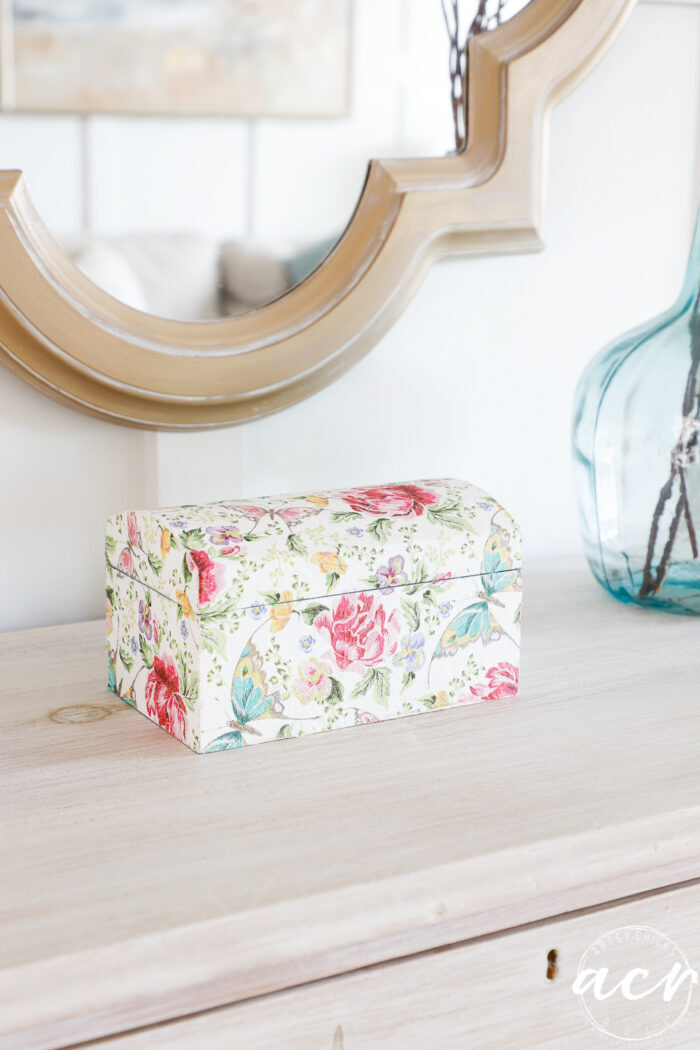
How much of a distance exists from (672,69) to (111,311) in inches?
21.6

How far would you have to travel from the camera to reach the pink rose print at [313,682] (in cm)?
59

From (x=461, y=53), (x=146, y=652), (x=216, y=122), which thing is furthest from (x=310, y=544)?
(x=461, y=53)

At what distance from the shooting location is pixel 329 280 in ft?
2.67

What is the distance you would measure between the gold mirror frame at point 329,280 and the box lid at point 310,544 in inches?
6.3

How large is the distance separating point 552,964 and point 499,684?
0.18 metres

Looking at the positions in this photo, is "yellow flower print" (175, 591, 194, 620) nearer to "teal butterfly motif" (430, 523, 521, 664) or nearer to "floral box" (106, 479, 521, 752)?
"floral box" (106, 479, 521, 752)

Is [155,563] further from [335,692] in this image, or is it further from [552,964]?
[552,964]

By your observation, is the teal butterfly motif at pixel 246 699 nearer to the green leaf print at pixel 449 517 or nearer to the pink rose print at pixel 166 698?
the pink rose print at pixel 166 698

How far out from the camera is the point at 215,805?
1.68 feet

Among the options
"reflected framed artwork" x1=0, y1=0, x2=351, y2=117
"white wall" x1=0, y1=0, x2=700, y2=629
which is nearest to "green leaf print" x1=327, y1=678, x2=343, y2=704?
"white wall" x1=0, y1=0, x2=700, y2=629

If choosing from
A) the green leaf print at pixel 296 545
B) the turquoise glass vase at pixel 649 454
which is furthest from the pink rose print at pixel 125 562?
the turquoise glass vase at pixel 649 454

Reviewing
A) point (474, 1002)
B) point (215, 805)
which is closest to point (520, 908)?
point (474, 1002)

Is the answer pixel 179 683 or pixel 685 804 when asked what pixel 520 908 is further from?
pixel 179 683

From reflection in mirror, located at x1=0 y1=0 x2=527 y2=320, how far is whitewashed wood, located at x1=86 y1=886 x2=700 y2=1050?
1.58 ft
